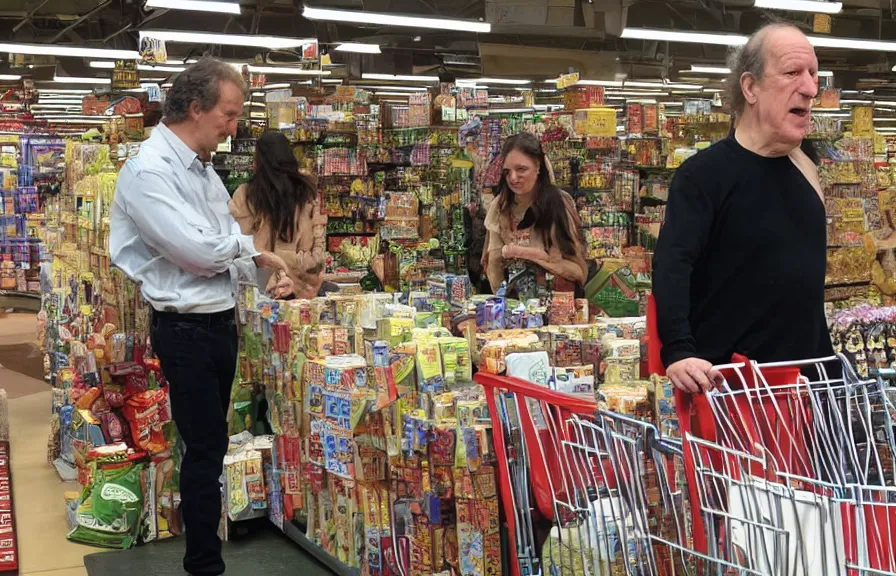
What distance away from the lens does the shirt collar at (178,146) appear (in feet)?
11.8

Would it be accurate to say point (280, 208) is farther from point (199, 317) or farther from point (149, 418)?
point (199, 317)

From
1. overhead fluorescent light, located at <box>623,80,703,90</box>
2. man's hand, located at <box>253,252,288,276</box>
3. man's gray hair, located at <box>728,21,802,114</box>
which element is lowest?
man's hand, located at <box>253,252,288,276</box>

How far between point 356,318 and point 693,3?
13368 mm

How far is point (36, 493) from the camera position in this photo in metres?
5.55

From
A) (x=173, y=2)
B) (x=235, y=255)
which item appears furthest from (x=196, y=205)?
(x=173, y=2)

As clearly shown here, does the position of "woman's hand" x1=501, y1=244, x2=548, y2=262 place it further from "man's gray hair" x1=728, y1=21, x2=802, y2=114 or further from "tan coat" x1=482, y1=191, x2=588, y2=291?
"man's gray hair" x1=728, y1=21, x2=802, y2=114

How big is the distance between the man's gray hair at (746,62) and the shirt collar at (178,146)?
1.89m

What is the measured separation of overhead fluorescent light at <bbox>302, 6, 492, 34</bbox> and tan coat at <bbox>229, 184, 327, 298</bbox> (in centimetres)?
820

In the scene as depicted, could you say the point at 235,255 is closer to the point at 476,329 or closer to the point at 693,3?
the point at 476,329

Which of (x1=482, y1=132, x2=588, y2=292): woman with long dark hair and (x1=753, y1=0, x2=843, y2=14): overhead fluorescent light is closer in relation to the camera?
(x1=482, y1=132, x2=588, y2=292): woman with long dark hair

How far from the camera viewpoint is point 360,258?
8.45 m

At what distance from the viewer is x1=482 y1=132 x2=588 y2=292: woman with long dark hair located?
506 centimetres

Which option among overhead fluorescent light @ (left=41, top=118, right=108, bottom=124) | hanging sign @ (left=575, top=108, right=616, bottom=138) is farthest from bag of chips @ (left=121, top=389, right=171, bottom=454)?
overhead fluorescent light @ (left=41, top=118, right=108, bottom=124)

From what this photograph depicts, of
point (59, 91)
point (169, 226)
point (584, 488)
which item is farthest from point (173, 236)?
point (59, 91)
